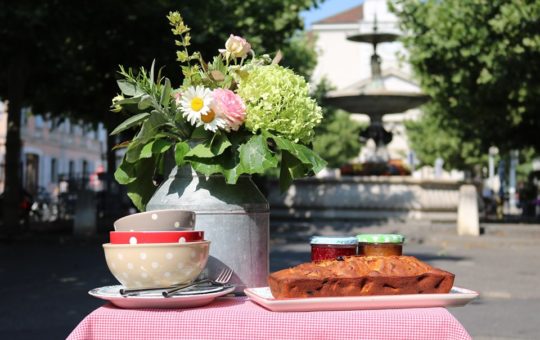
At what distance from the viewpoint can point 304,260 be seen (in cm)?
1442

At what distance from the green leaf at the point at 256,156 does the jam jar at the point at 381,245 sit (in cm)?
46

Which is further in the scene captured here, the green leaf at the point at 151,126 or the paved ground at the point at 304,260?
the paved ground at the point at 304,260

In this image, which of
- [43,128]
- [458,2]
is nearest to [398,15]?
[458,2]

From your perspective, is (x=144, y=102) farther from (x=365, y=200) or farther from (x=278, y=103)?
(x=365, y=200)

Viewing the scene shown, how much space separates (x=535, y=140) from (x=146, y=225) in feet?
90.8

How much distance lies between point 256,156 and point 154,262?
19.1 inches

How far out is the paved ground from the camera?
334 inches

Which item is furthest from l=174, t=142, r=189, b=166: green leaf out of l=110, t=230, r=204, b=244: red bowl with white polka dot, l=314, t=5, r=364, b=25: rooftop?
l=314, t=5, r=364, b=25: rooftop

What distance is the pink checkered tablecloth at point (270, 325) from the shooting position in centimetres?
251

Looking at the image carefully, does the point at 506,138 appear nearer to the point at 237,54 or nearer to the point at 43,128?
the point at 237,54

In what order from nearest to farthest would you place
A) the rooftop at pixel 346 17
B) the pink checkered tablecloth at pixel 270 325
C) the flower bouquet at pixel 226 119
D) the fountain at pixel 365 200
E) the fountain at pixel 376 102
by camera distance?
1. the pink checkered tablecloth at pixel 270 325
2. the flower bouquet at pixel 226 119
3. the fountain at pixel 365 200
4. the fountain at pixel 376 102
5. the rooftop at pixel 346 17

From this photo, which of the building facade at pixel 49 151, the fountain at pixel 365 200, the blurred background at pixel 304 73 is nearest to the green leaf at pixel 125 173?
the blurred background at pixel 304 73

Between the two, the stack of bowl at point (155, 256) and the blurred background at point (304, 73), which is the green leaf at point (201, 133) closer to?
the stack of bowl at point (155, 256)

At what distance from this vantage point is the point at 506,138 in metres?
29.3
